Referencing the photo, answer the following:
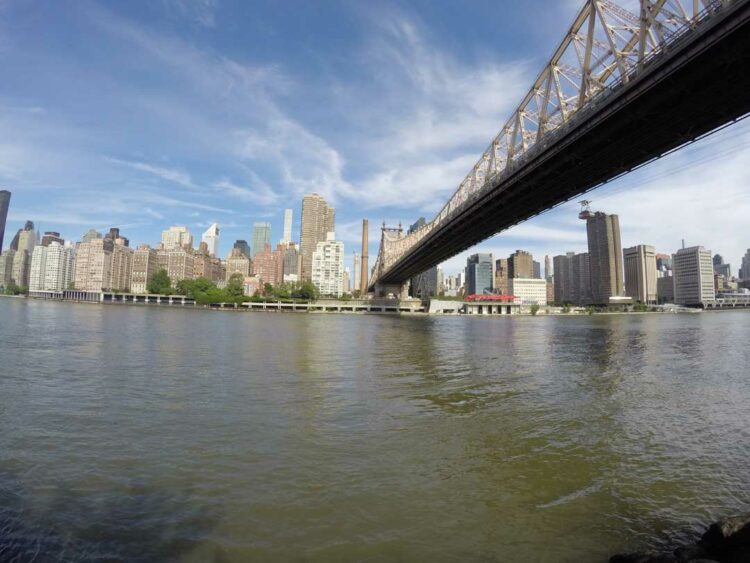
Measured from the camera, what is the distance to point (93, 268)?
166m

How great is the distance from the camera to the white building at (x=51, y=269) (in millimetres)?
193125

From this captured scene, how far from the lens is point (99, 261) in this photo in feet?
546

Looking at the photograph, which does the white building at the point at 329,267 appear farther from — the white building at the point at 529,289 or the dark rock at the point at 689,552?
the dark rock at the point at 689,552

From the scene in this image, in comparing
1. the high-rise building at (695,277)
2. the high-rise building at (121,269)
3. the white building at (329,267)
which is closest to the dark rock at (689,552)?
the white building at (329,267)

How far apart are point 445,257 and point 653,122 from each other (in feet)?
155

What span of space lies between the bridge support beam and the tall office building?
124 meters

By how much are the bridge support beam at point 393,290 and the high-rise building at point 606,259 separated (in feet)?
362

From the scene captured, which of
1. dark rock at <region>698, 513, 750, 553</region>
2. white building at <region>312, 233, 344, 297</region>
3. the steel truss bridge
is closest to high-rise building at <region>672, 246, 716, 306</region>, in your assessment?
white building at <region>312, 233, 344, 297</region>

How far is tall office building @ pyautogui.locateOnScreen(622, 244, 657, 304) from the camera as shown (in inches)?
7382

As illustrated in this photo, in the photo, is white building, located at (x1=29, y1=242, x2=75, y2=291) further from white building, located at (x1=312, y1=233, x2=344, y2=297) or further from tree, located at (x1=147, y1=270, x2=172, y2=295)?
white building, located at (x1=312, y1=233, x2=344, y2=297)

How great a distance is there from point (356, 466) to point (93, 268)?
19477 cm

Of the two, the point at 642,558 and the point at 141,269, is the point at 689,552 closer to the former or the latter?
the point at 642,558

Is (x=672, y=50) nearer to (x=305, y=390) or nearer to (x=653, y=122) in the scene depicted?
(x=653, y=122)

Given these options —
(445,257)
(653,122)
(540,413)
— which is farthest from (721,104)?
(445,257)
